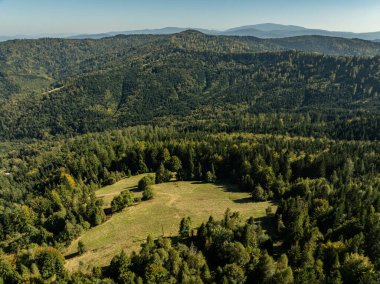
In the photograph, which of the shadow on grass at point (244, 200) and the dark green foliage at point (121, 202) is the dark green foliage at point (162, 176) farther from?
the shadow on grass at point (244, 200)

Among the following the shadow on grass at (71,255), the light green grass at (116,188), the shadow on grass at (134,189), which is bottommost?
the shadow on grass at (71,255)

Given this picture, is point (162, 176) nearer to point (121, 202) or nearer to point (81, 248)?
point (121, 202)

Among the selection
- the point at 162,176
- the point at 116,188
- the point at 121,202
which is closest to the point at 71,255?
the point at 121,202

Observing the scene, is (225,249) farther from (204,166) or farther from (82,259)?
(204,166)

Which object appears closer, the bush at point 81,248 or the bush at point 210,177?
the bush at point 81,248

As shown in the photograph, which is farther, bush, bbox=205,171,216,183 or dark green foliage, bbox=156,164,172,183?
dark green foliage, bbox=156,164,172,183

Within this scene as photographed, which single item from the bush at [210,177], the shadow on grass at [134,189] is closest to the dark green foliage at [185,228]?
the shadow on grass at [134,189]

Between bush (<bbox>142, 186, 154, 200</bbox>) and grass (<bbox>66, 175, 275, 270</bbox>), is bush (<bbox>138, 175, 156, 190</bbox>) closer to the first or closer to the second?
grass (<bbox>66, 175, 275, 270</bbox>)

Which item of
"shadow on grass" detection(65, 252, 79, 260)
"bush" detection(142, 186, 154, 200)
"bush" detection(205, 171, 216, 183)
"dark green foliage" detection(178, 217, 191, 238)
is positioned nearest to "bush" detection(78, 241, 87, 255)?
"shadow on grass" detection(65, 252, 79, 260)

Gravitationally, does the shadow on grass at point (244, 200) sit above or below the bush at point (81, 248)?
above
